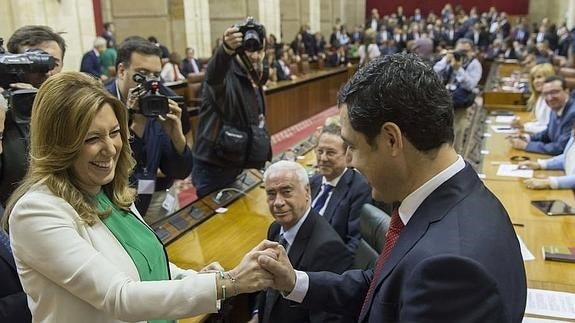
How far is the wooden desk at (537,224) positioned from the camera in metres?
2.73

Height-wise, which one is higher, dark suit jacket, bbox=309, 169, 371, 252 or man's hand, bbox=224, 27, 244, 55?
man's hand, bbox=224, 27, 244, 55

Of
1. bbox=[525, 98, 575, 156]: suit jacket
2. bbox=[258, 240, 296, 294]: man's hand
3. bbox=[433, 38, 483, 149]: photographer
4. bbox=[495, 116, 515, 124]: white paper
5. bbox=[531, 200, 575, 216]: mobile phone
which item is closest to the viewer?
bbox=[258, 240, 296, 294]: man's hand

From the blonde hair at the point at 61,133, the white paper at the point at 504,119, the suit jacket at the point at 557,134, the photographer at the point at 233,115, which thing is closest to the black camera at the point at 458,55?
the white paper at the point at 504,119

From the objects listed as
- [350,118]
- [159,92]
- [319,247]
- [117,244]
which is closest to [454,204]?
[350,118]

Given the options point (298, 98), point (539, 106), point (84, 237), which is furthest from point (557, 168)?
point (298, 98)

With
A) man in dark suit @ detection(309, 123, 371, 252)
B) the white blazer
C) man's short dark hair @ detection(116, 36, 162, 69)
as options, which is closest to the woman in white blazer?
the white blazer

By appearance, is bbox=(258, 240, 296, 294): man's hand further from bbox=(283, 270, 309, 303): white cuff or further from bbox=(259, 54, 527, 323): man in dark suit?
bbox=(259, 54, 527, 323): man in dark suit

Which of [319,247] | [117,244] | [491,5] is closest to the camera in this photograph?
[117,244]

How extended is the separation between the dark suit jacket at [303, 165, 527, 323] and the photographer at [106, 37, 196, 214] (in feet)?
6.32

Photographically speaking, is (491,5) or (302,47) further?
(491,5)

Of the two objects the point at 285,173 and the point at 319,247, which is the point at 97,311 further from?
the point at 285,173

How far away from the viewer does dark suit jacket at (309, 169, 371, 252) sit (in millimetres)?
2982

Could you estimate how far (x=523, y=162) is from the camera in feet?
16.1

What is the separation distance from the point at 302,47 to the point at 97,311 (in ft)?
49.7
